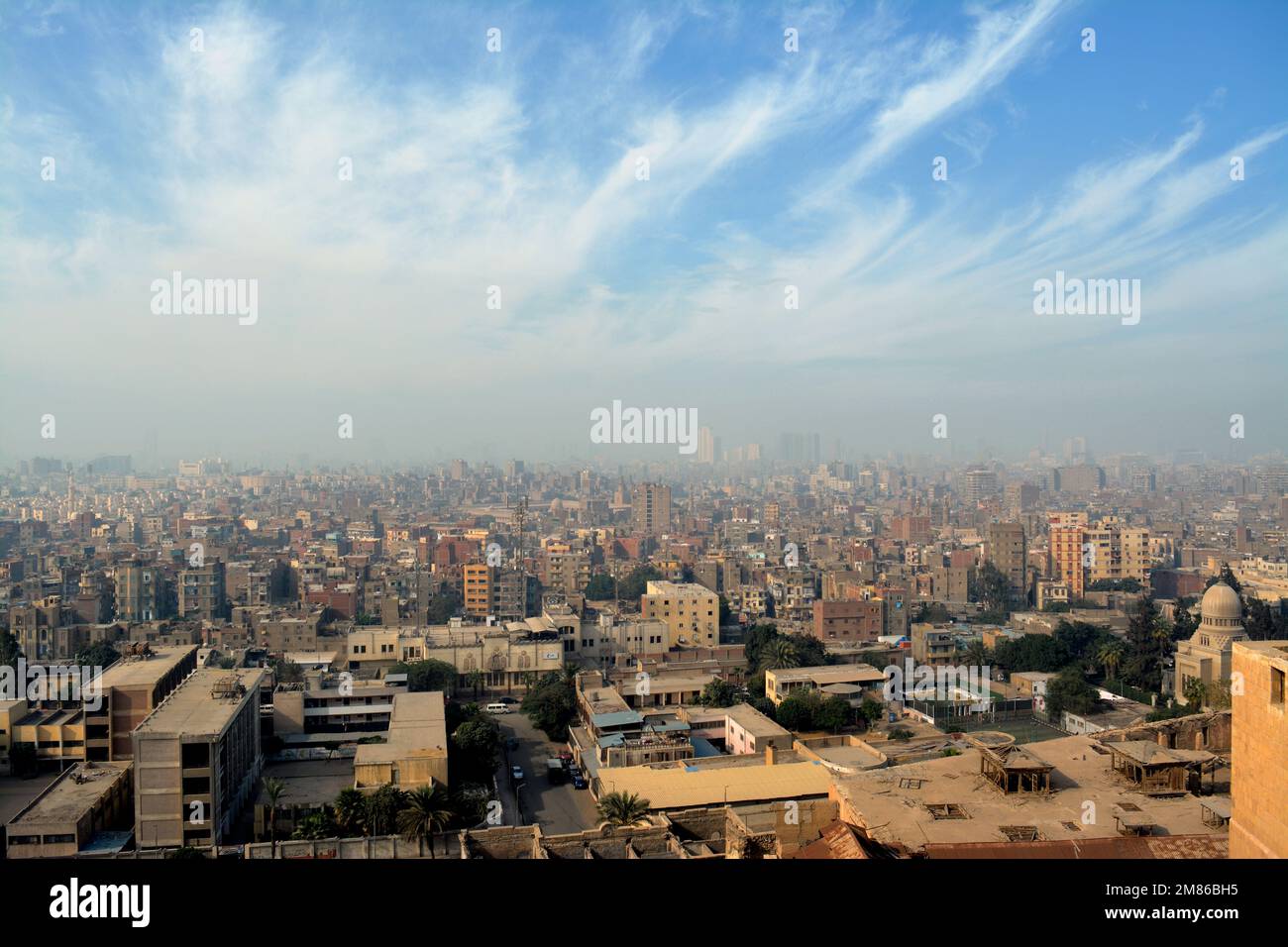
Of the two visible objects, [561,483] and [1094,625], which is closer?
[1094,625]

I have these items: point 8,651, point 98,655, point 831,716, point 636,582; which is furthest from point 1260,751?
point 636,582

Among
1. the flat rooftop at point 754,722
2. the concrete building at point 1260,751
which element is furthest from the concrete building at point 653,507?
the concrete building at point 1260,751

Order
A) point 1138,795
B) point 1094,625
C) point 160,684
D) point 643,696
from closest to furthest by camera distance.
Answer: point 1138,795, point 160,684, point 643,696, point 1094,625

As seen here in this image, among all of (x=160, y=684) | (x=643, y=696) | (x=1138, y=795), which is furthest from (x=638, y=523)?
(x=1138, y=795)

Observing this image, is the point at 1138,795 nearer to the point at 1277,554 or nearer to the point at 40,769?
the point at 40,769

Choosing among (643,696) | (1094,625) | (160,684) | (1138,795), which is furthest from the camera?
(1094,625)
